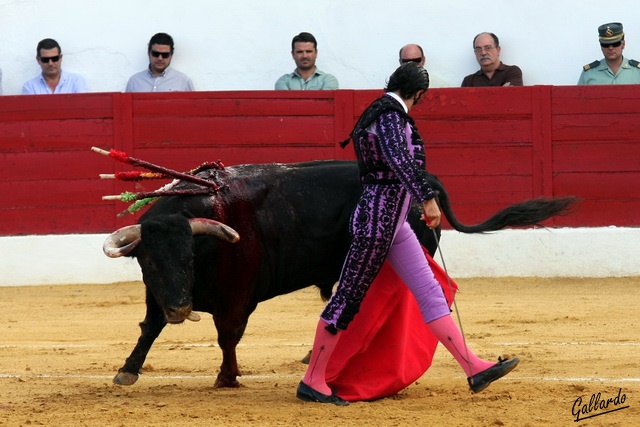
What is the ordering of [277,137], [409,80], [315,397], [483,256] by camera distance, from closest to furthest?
[409,80] → [315,397] → [483,256] → [277,137]

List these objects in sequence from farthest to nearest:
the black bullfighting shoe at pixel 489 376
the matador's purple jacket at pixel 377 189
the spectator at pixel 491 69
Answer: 1. the spectator at pixel 491 69
2. the black bullfighting shoe at pixel 489 376
3. the matador's purple jacket at pixel 377 189

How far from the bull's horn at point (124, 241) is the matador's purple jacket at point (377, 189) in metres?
0.85

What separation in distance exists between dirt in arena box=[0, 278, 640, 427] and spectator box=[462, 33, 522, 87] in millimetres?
1528

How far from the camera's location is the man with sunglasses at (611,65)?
9.36 m

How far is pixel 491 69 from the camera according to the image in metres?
9.60

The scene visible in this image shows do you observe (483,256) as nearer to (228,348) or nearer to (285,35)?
(285,35)

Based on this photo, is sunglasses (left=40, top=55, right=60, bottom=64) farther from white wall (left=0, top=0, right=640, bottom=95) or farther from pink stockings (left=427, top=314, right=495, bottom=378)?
pink stockings (left=427, top=314, right=495, bottom=378)

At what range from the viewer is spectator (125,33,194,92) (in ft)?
→ 31.4

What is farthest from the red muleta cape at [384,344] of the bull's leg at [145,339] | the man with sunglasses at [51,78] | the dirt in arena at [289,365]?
the man with sunglasses at [51,78]

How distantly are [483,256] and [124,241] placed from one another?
15.5ft

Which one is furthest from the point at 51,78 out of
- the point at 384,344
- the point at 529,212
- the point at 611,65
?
the point at 529,212

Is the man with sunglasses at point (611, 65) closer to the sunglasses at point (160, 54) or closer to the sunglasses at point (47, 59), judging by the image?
the sunglasses at point (160, 54)

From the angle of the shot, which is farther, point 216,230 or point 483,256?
point 483,256

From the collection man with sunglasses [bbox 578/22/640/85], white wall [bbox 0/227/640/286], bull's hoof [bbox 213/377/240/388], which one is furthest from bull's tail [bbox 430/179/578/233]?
man with sunglasses [bbox 578/22/640/85]
